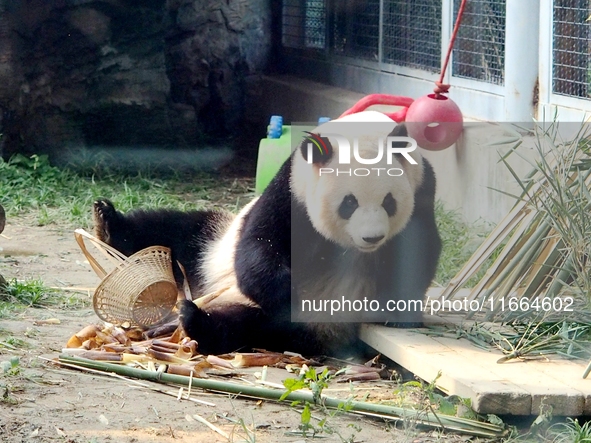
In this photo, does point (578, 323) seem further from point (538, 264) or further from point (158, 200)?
point (158, 200)

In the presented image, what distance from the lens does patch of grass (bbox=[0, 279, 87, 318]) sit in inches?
148

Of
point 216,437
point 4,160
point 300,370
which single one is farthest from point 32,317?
point 4,160

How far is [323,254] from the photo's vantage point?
337 cm

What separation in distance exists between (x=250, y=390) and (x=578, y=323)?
1.10 m

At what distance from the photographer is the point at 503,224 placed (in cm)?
333

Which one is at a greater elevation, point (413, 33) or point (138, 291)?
point (413, 33)

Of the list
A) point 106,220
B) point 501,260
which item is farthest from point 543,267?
point 106,220

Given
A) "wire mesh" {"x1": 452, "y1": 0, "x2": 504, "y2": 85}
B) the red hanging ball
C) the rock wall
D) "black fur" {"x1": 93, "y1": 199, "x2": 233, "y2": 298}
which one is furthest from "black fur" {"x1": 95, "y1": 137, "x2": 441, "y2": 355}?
the rock wall

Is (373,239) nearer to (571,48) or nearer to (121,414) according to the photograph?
(121,414)

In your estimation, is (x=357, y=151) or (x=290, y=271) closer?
(x=357, y=151)

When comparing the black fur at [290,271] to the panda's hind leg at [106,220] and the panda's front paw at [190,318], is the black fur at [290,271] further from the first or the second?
the panda's hind leg at [106,220]

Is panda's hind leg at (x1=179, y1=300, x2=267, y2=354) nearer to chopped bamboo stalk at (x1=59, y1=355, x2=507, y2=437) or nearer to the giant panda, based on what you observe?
the giant panda

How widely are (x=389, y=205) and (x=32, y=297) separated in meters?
1.63

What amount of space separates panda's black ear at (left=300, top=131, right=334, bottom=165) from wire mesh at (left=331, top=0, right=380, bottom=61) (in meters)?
3.51
